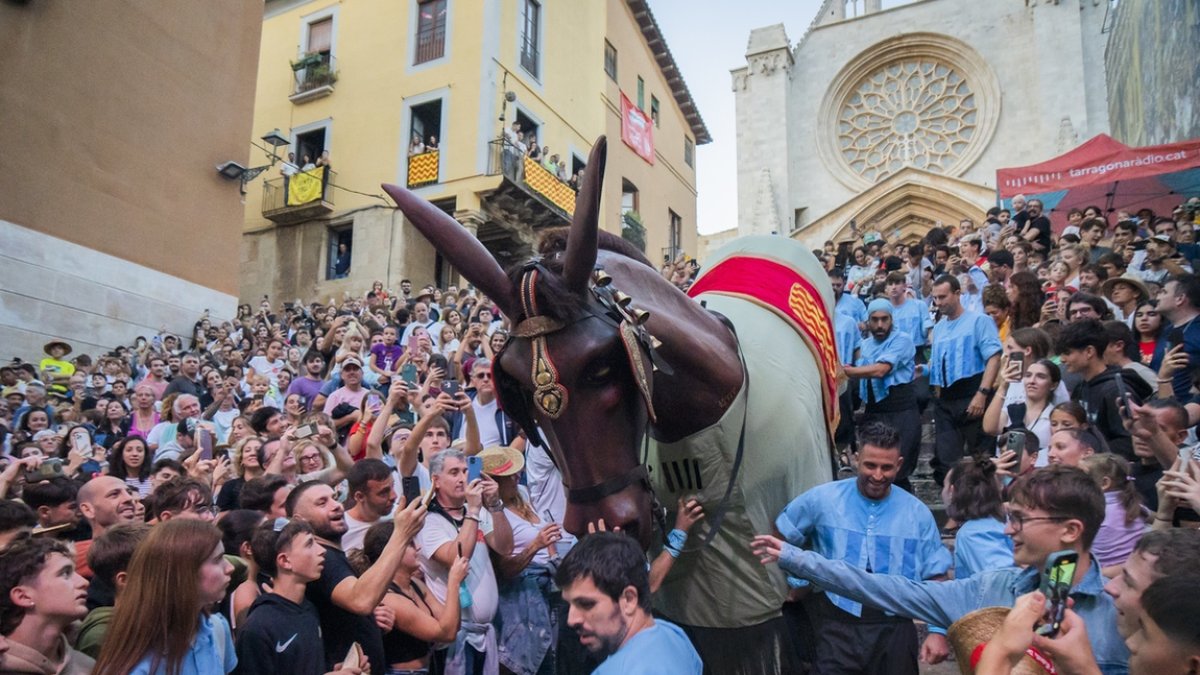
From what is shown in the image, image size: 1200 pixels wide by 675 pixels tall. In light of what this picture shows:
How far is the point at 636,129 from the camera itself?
104 ft

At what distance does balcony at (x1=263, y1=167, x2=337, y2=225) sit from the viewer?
81.5 ft

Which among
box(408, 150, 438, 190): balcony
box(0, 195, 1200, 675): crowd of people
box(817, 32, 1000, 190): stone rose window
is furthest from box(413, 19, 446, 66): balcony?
box(0, 195, 1200, 675): crowd of people

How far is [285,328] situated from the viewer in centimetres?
1845

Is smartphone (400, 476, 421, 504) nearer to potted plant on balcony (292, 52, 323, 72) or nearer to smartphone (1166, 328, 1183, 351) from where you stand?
smartphone (1166, 328, 1183, 351)

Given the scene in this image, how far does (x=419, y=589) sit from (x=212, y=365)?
12453 mm

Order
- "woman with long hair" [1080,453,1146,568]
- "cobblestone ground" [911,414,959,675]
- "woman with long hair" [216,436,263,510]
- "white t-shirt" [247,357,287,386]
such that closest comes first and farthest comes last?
"woman with long hair" [1080,453,1146,568] → "cobblestone ground" [911,414,959,675] → "woman with long hair" [216,436,263,510] → "white t-shirt" [247,357,287,386]

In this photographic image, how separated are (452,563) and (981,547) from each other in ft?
8.39

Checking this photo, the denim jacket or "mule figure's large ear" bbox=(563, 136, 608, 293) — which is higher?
"mule figure's large ear" bbox=(563, 136, 608, 293)

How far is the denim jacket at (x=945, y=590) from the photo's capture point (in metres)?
2.72

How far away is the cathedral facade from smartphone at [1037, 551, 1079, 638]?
2791 cm

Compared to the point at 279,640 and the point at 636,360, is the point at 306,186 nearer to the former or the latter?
the point at 279,640

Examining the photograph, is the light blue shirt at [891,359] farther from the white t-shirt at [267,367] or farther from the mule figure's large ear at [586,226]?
the white t-shirt at [267,367]

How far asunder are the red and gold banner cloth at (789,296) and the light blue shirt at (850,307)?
330cm

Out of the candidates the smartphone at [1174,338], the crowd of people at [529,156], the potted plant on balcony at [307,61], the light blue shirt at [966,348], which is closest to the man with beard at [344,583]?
the light blue shirt at [966,348]
